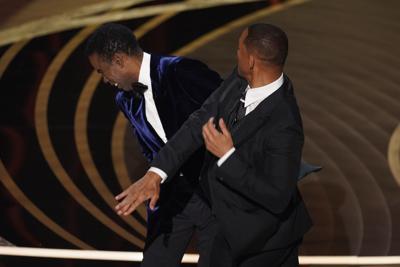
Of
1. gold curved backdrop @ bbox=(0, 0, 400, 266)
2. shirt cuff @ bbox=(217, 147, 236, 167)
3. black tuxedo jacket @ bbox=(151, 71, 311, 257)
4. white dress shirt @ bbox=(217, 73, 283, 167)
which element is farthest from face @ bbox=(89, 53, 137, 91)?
gold curved backdrop @ bbox=(0, 0, 400, 266)

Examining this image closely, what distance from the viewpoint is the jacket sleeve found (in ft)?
9.85

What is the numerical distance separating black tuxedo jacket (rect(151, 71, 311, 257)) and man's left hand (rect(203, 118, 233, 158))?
37 millimetres

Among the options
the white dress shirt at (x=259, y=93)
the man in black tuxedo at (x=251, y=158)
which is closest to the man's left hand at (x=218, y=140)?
the man in black tuxedo at (x=251, y=158)

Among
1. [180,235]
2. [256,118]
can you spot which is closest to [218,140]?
[256,118]

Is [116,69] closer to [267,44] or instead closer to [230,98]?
[230,98]

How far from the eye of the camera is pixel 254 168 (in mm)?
2783

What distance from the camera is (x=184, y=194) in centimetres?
342

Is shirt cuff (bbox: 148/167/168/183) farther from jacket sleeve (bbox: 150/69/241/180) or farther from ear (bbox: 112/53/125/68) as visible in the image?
ear (bbox: 112/53/125/68)

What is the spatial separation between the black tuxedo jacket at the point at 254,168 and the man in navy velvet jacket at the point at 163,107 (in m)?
0.26

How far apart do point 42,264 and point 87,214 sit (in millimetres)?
746

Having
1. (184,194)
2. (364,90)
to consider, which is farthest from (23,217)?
(364,90)

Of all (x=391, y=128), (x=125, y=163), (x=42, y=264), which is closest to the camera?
(x=42, y=264)

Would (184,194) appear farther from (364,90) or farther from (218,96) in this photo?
(364,90)

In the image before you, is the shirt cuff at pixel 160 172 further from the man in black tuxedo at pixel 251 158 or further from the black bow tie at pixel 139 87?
the black bow tie at pixel 139 87
